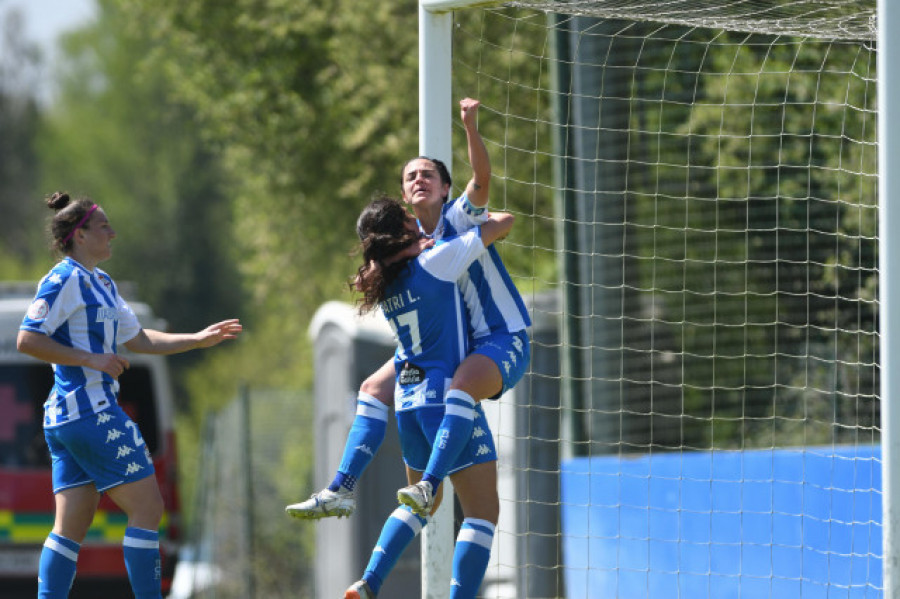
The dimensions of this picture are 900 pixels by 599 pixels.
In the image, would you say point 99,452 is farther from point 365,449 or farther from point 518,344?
point 518,344

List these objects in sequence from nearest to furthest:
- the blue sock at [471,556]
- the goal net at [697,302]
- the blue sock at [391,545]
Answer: the blue sock at [391,545] → the blue sock at [471,556] → the goal net at [697,302]

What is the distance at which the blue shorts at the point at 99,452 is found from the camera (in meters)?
5.71

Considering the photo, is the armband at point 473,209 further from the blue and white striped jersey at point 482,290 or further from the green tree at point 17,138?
the green tree at point 17,138

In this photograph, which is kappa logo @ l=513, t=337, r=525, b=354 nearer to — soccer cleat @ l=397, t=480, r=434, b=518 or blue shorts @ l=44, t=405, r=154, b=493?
soccer cleat @ l=397, t=480, r=434, b=518

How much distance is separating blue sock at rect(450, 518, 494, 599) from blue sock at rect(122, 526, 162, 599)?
129cm

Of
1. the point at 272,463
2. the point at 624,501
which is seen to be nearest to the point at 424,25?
the point at 624,501

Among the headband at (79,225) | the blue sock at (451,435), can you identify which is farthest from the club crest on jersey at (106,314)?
the blue sock at (451,435)

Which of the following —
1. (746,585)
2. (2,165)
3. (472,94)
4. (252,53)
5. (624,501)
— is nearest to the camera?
(746,585)

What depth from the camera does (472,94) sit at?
47.5ft

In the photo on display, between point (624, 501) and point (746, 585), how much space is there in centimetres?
117

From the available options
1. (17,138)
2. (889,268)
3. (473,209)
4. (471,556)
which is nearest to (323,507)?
(471,556)

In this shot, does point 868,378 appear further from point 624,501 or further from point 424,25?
point 424,25

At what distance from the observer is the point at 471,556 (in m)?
5.59

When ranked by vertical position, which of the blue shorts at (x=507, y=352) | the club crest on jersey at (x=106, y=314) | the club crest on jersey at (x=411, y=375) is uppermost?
the club crest on jersey at (x=106, y=314)
